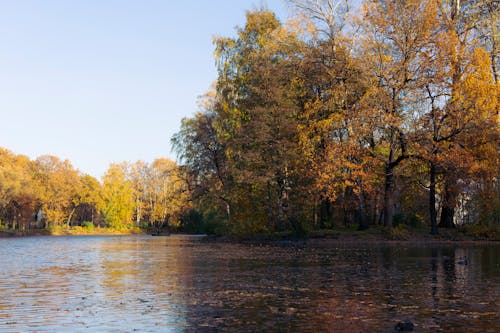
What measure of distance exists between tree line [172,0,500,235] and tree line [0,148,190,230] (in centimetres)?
6001

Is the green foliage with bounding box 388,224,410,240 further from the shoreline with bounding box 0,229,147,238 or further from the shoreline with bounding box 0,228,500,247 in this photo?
the shoreline with bounding box 0,229,147,238

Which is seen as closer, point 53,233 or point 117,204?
point 53,233

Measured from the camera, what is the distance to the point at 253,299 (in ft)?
49.7

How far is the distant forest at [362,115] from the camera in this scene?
46469 mm

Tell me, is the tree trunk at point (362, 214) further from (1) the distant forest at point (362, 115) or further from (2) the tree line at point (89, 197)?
(2) the tree line at point (89, 197)

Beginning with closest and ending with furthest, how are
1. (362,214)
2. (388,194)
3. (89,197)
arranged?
1. (388,194)
2. (362,214)
3. (89,197)

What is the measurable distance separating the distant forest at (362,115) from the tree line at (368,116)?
0.13 metres

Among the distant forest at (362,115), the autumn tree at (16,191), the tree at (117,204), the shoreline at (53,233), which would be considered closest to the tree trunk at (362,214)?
the distant forest at (362,115)

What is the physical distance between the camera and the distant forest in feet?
152

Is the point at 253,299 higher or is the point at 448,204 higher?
the point at 448,204

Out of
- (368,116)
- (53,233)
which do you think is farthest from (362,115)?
(53,233)

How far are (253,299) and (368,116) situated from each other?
33.3 m

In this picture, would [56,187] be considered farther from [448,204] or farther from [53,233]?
[448,204]

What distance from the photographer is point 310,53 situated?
51.1 meters
